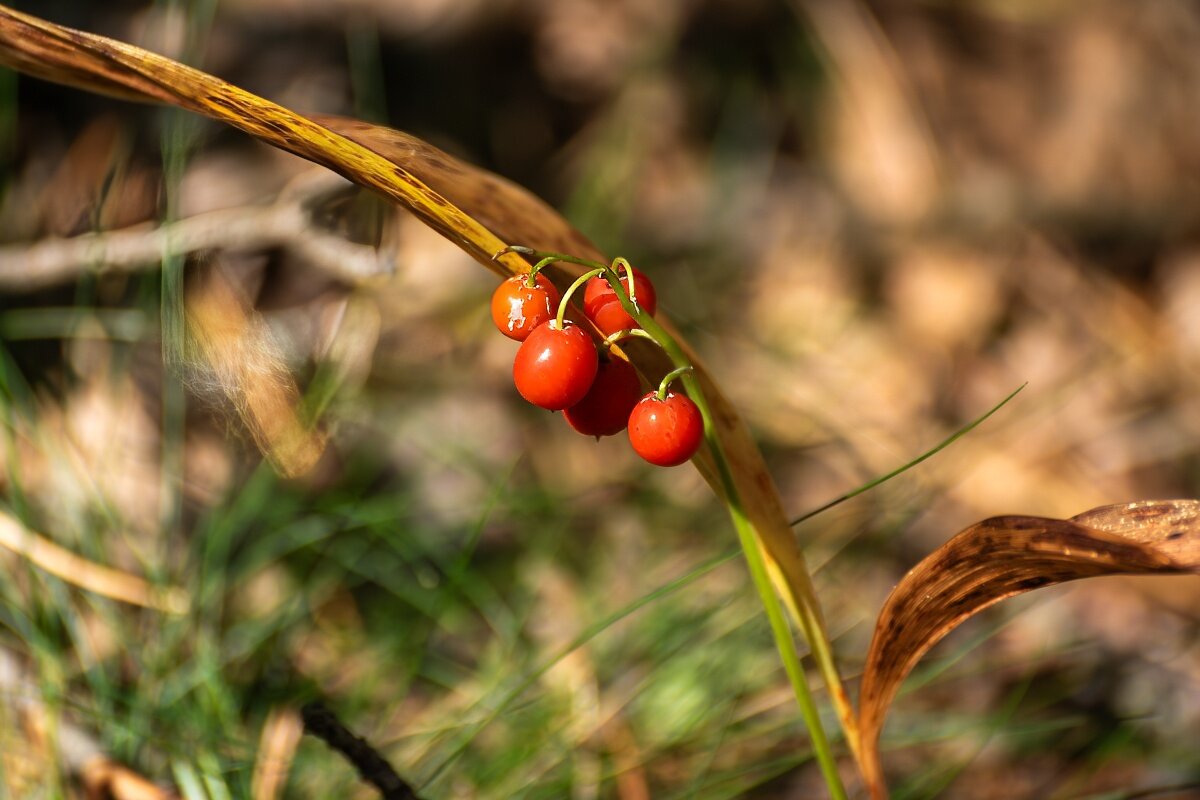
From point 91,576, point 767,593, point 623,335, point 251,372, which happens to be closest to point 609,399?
point 623,335

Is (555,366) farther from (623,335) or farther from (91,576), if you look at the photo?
(91,576)

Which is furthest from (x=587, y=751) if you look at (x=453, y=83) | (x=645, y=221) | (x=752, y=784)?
(x=453, y=83)

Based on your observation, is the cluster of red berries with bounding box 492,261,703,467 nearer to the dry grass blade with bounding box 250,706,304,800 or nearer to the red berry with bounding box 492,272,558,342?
the red berry with bounding box 492,272,558,342

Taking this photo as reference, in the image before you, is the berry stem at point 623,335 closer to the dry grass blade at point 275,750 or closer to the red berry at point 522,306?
the red berry at point 522,306

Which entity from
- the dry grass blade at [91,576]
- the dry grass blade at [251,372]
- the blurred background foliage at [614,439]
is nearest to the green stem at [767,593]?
the blurred background foliage at [614,439]

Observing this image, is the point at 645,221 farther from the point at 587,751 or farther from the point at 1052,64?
the point at 587,751

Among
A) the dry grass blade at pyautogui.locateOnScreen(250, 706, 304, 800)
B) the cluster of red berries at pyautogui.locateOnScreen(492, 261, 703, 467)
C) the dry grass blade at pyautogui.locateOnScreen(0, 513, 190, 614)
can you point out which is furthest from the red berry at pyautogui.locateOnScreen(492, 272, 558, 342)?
the dry grass blade at pyautogui.locateOnScreen(0, 513, 190, 614)
